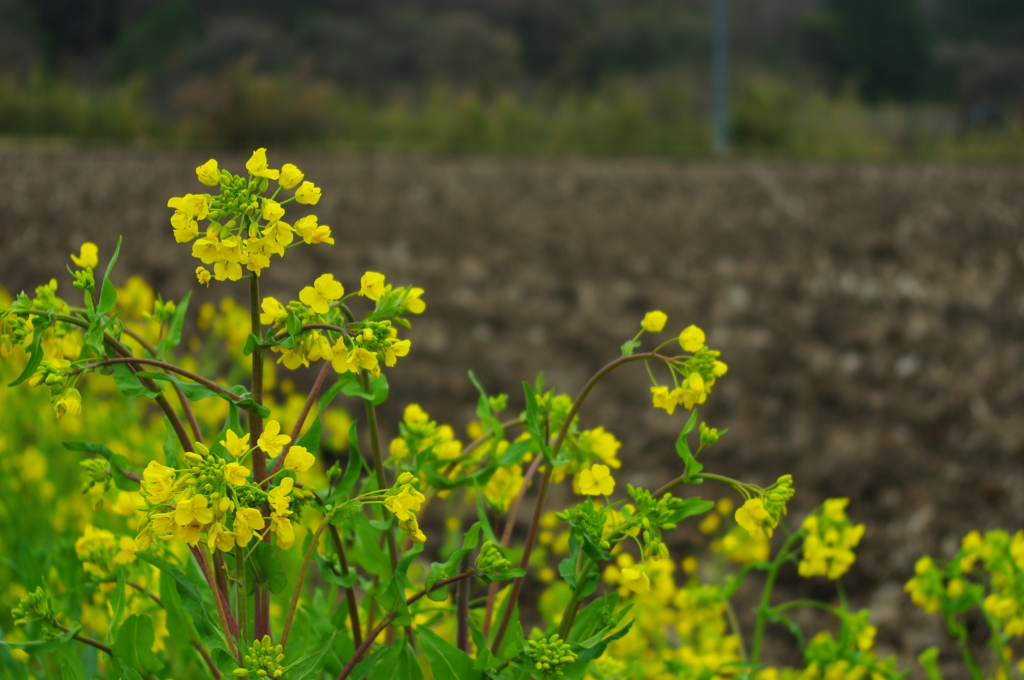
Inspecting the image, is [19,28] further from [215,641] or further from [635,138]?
[215,641]

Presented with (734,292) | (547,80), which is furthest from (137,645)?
(547,80)

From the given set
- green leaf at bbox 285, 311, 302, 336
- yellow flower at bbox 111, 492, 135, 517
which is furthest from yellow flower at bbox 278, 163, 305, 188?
yellow flower at bbox 111, 492, 135, 517

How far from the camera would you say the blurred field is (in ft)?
10.5

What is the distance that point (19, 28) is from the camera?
395 inches

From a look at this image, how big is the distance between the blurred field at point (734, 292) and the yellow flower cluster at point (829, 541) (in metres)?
1.49

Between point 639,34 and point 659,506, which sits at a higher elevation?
point 639,34

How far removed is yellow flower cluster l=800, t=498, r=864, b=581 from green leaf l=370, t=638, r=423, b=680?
544 mm

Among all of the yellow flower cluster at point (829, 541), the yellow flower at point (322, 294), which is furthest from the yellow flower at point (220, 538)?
the yellow flower cluster at point (829, 541)

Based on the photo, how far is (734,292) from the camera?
16.4ft

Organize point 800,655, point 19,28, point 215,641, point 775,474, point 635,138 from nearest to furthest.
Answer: point 215,641 → point 800,655 → point 775,474 → point 19,28 → point 635,138

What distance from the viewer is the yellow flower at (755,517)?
82 cm

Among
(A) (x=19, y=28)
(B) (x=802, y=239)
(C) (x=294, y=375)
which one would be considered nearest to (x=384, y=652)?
(C) (x=294, y=375)

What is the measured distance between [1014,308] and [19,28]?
10726 mm

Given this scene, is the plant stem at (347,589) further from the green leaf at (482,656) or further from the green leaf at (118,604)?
the green leaf at (118,604)
